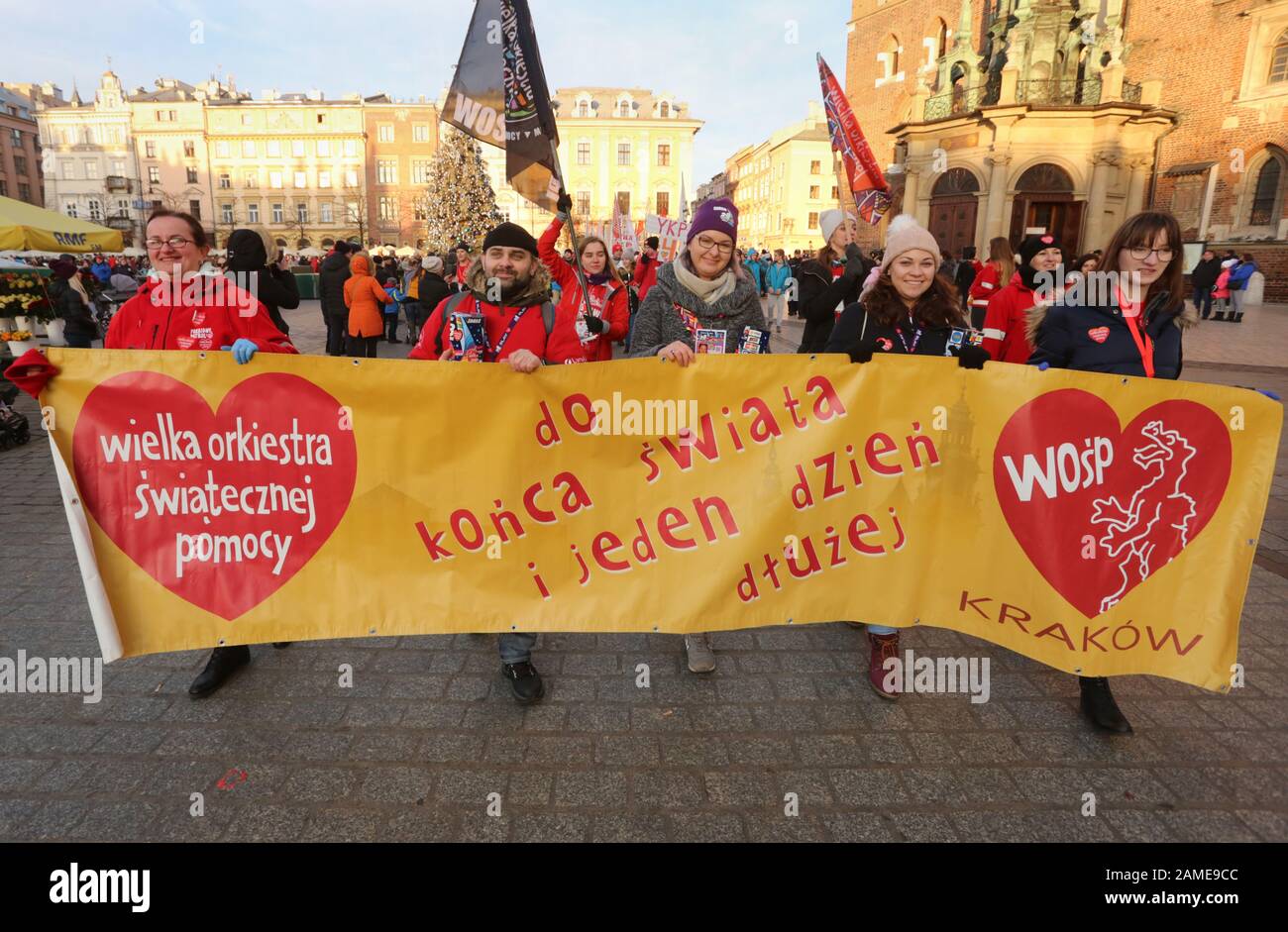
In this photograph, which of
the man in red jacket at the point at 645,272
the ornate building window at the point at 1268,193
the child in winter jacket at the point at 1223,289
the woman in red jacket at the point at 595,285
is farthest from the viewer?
the ornate building window at the point at 1268,193

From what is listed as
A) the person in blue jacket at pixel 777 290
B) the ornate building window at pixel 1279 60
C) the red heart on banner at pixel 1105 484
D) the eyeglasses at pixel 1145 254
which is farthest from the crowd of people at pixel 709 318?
the ornate building window at pixel 1279 60

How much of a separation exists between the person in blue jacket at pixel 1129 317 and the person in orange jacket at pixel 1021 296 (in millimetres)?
2109

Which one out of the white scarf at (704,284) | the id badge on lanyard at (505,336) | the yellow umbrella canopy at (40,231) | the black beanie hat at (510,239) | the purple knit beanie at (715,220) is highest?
the yellow umbrella canopy at (40,231)

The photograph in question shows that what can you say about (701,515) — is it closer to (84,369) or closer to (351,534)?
(351,534)

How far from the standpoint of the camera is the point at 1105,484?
309 cm

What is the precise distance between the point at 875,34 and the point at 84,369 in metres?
44.1

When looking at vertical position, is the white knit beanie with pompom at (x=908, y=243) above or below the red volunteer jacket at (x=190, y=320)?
above

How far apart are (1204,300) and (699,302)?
83.8 ft

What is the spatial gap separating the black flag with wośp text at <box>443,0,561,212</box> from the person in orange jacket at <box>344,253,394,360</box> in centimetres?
806

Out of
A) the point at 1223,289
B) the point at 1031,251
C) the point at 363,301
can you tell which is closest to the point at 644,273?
the point at 363,301

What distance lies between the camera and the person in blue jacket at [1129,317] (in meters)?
3.35

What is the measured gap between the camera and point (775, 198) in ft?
245

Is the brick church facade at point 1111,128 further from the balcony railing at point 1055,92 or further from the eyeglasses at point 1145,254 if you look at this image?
the eyeglasses at point 1145,254
